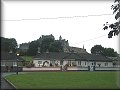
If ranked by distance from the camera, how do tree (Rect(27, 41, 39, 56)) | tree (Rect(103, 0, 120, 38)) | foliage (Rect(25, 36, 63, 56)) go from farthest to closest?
1. tree (Rect(27, 41, 39, 56))
2. foliage (Rect(25, 36, 63, 56))
3. tree (Rect(103, 0, 120, 38))

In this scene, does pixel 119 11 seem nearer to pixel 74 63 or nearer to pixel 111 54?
pixel 74 63

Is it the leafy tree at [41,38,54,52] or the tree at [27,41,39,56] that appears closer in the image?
the leafy tree at [41,38,54,52]

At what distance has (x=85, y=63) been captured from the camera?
92.1 meters

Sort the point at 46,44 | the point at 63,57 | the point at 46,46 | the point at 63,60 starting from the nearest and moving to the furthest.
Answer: the point at 63,60 → the point at 63,57 → the point at 46,46 → the point at 46,44

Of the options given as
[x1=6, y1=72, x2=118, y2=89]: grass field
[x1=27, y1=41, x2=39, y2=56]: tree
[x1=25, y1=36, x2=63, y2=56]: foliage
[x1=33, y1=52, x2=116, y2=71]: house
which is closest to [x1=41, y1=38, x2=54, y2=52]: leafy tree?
[x1=25, y1=36, x2=63, y2=56]: foliage

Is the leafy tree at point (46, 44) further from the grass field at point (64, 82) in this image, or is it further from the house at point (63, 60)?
the grass field at point (64, 82)

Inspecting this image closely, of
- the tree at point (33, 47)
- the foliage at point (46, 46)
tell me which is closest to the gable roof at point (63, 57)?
the foliage at point (46, 46)

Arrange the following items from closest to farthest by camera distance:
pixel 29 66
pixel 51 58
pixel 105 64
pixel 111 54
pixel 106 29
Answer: pixel 106 29 → pixel 29 66 → pixel 51 58 → pixel 105 64 → pixel 111 54

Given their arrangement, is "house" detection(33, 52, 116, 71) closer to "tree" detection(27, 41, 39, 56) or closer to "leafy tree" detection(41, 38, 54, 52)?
"leafy tree" detection(41, 38, 54, 52)

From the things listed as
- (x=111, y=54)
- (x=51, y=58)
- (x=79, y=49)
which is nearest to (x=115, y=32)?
(x=51, y=58)

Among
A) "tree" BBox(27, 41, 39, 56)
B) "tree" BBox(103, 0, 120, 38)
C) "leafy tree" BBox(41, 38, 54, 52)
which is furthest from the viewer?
"tree" BBox(27, 41, 39, 56)

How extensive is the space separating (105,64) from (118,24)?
269ft

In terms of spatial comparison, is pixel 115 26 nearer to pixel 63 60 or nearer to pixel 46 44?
pixel 63 60

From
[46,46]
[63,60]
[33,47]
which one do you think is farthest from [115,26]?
[33,47]
